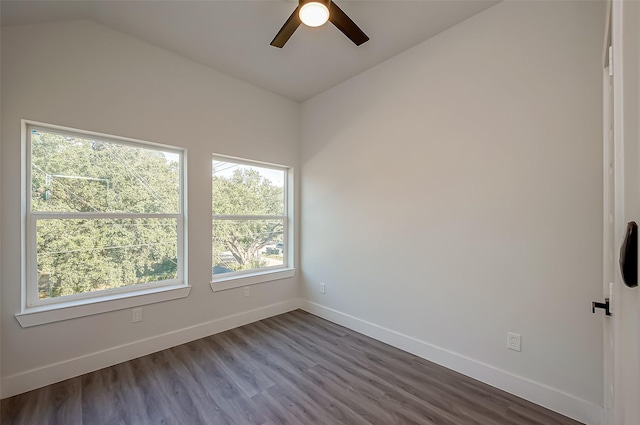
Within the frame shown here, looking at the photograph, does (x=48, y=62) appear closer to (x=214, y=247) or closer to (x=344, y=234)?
(x=214, y=247)

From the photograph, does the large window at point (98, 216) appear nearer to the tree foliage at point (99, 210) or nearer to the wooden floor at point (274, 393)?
the tree foliage at point (99, 210)

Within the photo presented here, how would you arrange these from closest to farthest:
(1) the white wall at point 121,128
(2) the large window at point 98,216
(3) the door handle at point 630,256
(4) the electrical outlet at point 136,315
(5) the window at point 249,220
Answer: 1. (3) the door handle at point 630,256
2. (1) the white wall at point 121,128
3. (2) the large window at point 98,216
4. (4) the electrical outlet at point 136,315
5. (5) the window at point 249,220

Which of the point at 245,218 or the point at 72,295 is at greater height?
the point at 245,218

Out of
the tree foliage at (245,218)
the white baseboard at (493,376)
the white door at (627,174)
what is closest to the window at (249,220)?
the tree foliage at (245,218)

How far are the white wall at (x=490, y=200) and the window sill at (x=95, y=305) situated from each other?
74.5 inches

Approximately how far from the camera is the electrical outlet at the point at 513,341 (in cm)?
192

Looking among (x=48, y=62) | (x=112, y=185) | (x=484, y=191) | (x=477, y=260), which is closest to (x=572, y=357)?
(x=477, y=260)

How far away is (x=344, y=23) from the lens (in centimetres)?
181

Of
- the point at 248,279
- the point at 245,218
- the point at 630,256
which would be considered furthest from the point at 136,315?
the point at 630,256

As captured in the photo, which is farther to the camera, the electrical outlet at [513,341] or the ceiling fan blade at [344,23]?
the electrical outlet at [513,341]

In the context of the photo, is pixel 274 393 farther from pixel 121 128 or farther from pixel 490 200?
pixel 121 128

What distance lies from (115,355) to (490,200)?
3410 millimetres

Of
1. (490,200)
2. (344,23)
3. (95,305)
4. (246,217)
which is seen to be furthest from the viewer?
(246,217)

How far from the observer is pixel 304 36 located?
2.41 metres
